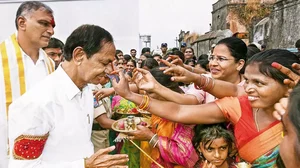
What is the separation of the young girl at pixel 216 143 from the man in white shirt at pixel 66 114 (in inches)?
32.4

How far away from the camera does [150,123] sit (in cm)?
284

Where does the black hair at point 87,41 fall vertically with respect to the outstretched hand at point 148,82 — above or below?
above

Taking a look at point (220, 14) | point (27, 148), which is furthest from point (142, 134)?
point (220, 14)

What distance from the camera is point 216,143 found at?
2.11 meters

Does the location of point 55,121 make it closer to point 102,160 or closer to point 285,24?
point 102,160

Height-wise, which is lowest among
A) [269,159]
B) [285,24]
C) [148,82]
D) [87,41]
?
[269,159]

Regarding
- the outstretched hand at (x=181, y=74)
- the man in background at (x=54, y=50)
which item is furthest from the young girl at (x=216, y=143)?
the man in background at (x=54, y=50)

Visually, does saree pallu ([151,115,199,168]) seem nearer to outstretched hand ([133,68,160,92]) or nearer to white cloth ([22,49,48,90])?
outstretched hand ([133,68,160,92])

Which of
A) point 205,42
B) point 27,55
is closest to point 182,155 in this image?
point 27,55

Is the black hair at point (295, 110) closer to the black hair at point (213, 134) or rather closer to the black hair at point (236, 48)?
the black hair at point (213, 134)

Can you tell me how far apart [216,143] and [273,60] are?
2.36 ft

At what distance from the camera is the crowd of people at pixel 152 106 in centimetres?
141

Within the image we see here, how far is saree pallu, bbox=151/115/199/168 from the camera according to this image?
7.44 ft

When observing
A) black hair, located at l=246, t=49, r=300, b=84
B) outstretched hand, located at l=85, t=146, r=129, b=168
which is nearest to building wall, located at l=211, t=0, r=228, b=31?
black hair, located at l=246, t=49, r=300, b=84
